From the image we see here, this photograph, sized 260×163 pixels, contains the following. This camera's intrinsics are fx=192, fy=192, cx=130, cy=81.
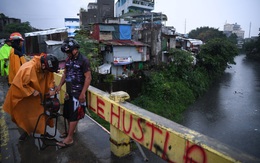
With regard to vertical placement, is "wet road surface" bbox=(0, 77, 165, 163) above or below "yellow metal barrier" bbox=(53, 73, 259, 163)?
below

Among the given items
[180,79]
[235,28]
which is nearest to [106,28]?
[180,79]

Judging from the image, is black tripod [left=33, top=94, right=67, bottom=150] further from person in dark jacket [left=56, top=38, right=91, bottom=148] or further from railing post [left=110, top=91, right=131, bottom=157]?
railing post [left=110, top=91, right=131, bottom=157]

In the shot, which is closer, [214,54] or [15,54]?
[15,54]

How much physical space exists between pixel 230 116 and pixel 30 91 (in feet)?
50.0

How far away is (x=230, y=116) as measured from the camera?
578 inches

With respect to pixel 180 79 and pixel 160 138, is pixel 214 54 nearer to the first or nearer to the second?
pixel 180 79

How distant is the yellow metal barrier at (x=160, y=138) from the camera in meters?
1.44

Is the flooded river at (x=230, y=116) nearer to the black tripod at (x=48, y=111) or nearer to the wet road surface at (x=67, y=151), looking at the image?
the wet road surface at (x=67, y=151)

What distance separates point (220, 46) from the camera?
73.9ft

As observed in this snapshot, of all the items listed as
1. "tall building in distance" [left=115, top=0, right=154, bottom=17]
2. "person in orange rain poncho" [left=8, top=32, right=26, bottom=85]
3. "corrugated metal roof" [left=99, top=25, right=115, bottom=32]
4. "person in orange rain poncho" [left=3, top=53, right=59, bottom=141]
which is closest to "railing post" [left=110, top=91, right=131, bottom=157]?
"person in orange rain poncho" [left=3, top=53, right=59, bottom=141]

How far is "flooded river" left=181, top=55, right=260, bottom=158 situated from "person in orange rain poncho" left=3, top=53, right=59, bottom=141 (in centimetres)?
854

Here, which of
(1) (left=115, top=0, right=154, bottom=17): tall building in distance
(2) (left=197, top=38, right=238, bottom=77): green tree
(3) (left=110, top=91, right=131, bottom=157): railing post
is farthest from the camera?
(1) (left=115, top=0, right=154, bottom=17): tall building in distance

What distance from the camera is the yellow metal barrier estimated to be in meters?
1.44

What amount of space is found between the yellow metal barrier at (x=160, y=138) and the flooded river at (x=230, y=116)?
8.02 meters
